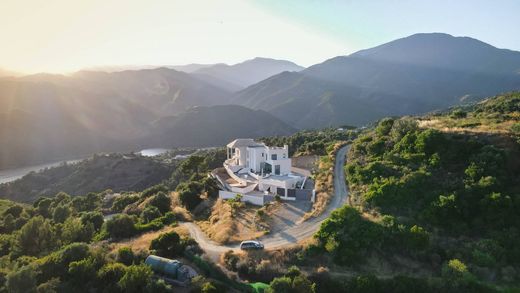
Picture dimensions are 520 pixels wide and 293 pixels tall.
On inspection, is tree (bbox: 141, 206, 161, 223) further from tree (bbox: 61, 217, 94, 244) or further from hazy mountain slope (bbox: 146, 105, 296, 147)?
hazy mountain slope (bbox: 146, 105, 296, 147)

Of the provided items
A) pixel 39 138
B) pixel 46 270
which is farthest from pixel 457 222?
pixel 39 138

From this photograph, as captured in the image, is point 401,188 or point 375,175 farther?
point 375,175

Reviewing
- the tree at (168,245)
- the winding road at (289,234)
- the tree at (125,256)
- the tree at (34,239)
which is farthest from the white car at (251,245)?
the tree at (34,239)

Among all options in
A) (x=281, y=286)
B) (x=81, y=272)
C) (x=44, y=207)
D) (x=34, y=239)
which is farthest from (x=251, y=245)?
(x=44, y=207)

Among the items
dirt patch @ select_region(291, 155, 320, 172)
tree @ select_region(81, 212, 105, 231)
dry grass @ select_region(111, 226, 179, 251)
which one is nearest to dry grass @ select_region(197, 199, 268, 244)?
dry grass @ select_region(111, 226, 179, 251)

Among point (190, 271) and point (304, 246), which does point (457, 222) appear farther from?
point (190, 271)

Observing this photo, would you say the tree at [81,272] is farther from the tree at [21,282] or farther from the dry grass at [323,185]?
the dry grass at [323,185]
